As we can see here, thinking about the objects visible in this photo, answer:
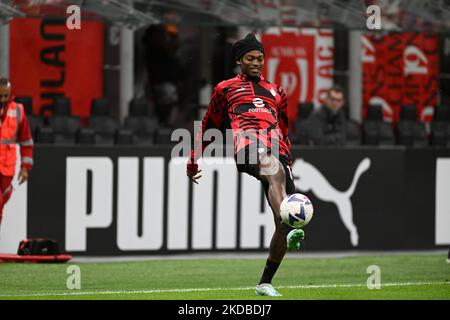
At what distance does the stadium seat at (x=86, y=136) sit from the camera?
17.0 meters

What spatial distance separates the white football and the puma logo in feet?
22.7

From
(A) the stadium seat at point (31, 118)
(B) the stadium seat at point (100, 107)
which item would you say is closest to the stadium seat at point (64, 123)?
(A) the stadium seat at point (31, 118)

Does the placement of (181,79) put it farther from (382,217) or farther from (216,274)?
(216,274)

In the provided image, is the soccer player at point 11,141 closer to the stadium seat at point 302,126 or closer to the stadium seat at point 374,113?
the stadium seat at point 302,126

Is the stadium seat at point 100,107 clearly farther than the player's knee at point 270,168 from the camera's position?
Yes

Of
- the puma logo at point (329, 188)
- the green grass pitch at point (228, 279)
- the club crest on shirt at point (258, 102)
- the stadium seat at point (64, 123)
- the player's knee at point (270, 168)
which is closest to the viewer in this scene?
the player's knee at point (270, 168)

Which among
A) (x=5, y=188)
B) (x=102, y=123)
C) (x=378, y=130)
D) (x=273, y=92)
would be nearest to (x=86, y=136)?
(x=102, y=123)

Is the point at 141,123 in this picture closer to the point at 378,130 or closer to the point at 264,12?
the point at 264,12

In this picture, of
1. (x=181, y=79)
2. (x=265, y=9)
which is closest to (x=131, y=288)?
(x=265, y=9)

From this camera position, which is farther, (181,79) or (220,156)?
(181,79)

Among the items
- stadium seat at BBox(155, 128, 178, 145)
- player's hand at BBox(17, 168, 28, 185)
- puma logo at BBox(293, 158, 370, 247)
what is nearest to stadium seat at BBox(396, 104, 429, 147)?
puma logo at BBox(293, 158, 370, 247)

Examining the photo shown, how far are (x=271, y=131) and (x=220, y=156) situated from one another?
590 cm

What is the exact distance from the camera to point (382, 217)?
59.0ft

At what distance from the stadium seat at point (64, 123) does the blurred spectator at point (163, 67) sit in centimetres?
356
